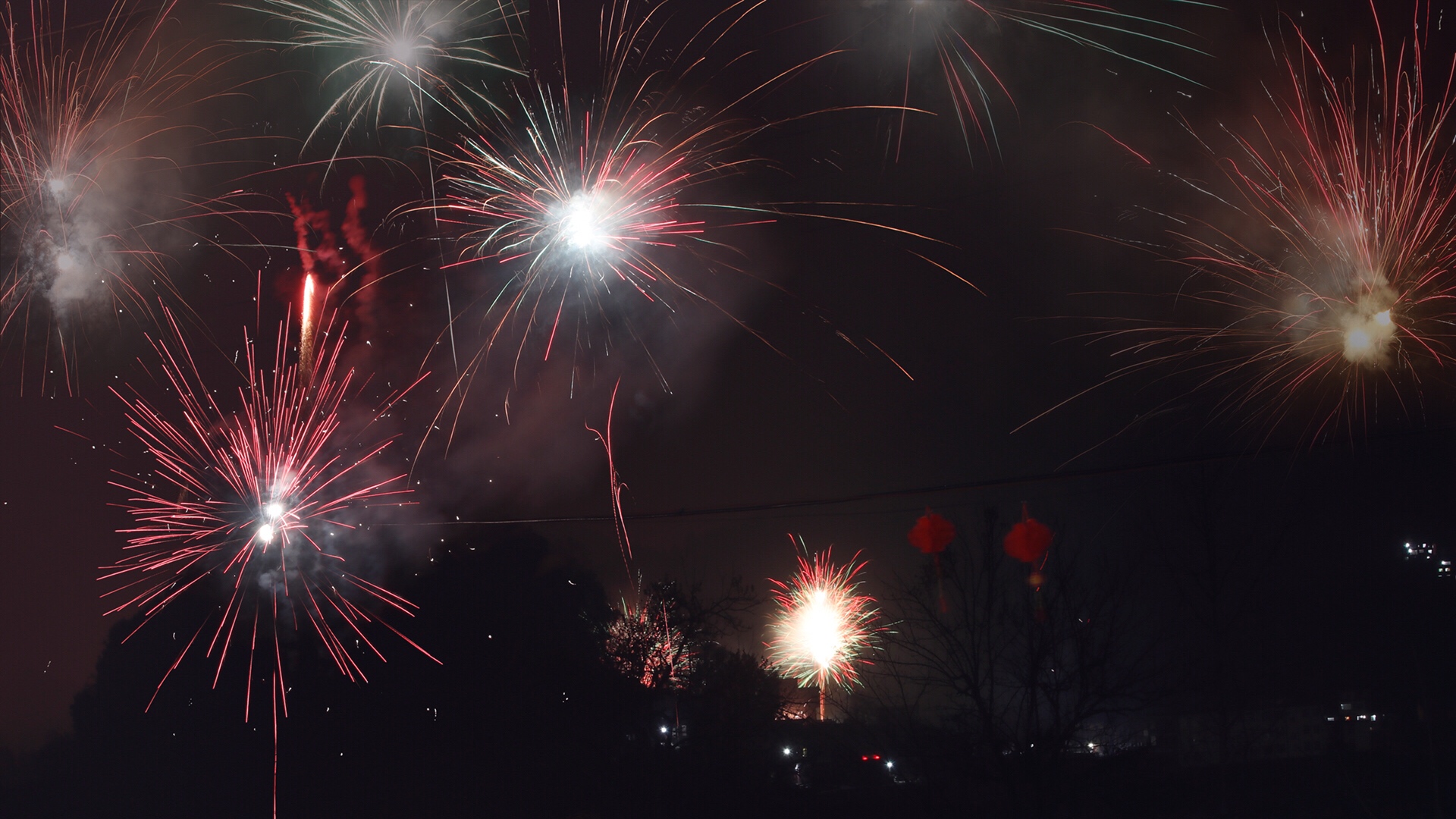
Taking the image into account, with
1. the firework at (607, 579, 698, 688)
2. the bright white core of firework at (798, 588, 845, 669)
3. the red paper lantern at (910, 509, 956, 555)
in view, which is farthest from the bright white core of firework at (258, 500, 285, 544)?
the firework at (607, 579, 698, 688)

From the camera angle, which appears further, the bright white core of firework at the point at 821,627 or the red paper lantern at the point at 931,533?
the bright white core of firework at the point at 821,627

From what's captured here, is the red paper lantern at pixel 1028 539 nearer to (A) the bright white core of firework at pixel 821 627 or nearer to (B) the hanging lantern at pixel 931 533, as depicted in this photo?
(B) the hanging lantern at pixel 931 533

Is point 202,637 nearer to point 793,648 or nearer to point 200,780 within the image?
point 200,780

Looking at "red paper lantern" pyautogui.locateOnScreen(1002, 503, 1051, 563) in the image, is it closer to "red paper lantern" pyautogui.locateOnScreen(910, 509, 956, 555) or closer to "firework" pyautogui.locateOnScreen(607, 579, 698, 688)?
"red paper lantern" pyautogui.locateOnScreen(910, 509, 956, 555)

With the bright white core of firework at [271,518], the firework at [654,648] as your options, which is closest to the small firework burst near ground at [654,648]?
the firework at [654,648]

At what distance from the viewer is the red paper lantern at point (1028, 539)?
9.46m

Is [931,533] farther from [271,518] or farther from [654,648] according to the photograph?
[654,648]

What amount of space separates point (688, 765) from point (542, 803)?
4.33 metres

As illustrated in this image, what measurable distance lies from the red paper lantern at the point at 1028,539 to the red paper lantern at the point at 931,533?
0.64 metres

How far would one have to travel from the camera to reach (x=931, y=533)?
9734 mm

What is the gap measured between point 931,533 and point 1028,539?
3.15 ft

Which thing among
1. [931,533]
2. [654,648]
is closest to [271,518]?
[931,533]

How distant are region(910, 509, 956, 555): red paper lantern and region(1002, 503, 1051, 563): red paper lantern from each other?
0.64m

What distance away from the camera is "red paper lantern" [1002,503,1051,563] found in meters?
9.46
